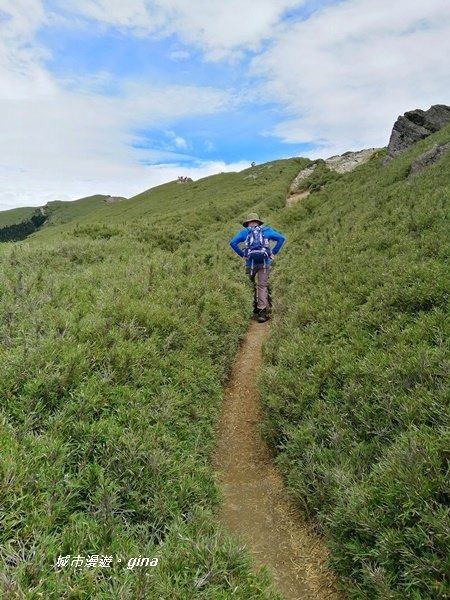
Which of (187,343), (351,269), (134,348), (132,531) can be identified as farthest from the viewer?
(351,269)

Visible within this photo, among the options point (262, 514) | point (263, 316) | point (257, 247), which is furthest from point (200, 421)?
point (257, 247)

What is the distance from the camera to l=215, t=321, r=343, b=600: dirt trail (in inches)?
173

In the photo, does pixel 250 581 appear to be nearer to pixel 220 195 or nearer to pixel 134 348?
pixel 134 348

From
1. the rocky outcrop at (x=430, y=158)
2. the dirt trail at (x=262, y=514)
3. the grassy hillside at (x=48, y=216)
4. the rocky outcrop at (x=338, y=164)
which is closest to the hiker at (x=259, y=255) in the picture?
the dirt trail at (x=262, y=514)

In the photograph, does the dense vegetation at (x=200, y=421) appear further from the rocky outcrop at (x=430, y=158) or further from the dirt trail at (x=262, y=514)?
the rocky outcrop at (x=430, y=158)

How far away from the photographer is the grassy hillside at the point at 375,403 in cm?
373

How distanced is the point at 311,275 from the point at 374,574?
349 inches

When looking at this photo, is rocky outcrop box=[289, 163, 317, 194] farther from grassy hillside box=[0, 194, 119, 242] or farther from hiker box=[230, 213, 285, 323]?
grassy hillside box=[0, 194, 119, 242]

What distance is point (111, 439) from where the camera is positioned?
4.79 m

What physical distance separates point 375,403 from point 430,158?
18641mm

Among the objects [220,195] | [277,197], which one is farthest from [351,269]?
[220,195]

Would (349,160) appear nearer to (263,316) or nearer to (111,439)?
(263,316)

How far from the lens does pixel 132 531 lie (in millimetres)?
3977

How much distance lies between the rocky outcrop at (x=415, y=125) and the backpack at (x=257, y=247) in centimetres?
2587
